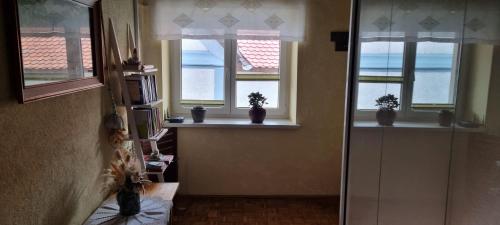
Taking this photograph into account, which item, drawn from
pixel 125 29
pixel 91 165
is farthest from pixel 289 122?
pixel 91 165

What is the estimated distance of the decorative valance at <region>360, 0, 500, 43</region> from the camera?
70 centimetres

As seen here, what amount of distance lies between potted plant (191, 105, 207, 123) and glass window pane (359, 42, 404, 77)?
192cm

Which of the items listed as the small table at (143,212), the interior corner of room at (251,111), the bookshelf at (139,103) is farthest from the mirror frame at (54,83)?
the small table at (143,212)

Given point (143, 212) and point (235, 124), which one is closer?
point (143, 212)

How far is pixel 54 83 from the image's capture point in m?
1.45

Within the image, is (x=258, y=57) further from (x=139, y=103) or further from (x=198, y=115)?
(x=139, y=103)

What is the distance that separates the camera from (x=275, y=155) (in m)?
3.23

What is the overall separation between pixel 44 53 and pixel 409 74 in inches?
50.9

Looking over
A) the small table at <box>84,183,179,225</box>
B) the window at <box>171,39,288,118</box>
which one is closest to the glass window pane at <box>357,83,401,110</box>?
the small table at <box>84,183,179,225</box>

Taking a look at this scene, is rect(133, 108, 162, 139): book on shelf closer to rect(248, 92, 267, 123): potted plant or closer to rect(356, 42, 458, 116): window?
rect(248, 92, 267, 123): potted plant

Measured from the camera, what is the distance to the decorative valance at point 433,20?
70cm

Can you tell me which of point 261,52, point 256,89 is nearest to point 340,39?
point 261,52

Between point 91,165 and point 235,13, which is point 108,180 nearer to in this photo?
point 91,165

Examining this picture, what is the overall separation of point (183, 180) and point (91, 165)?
1.38m
